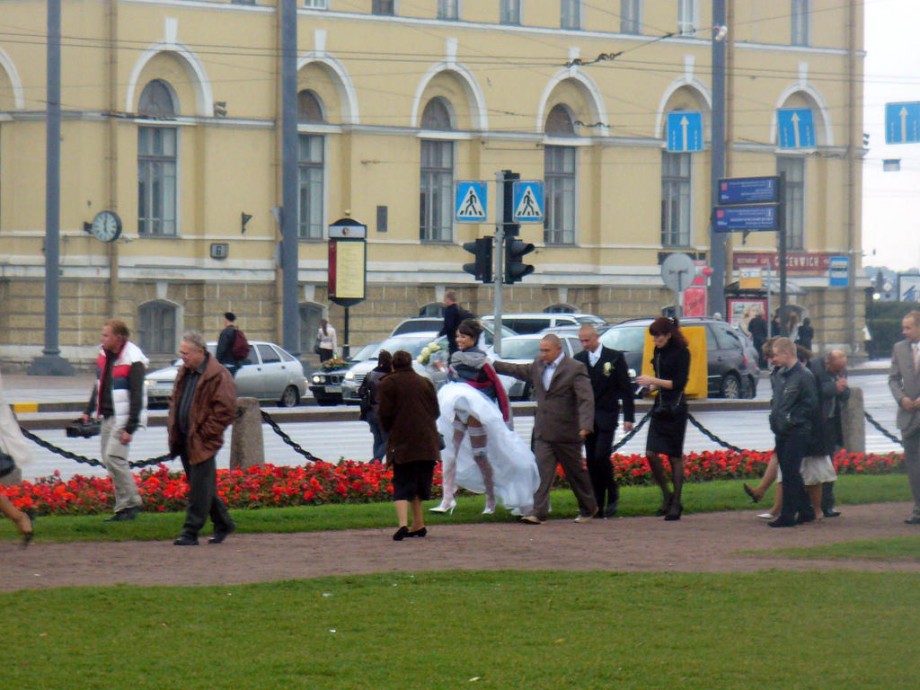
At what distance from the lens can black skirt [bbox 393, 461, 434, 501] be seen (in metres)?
14.1

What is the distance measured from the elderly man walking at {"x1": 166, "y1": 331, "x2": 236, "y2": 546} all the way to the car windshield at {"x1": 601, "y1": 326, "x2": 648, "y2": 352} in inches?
784

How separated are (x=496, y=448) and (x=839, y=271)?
127ft

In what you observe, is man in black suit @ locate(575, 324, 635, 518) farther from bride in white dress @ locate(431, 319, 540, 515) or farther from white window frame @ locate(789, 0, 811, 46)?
white window frame @ locate(789, 0, 811, 46)

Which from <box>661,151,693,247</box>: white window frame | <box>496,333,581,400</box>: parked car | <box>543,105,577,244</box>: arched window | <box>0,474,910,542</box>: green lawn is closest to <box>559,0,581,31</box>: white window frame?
<box>543,105,577,244</box>: arched window

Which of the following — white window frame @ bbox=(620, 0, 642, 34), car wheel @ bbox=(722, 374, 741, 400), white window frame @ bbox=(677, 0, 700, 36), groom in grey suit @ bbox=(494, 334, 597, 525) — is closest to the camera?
groom in grey suit @ bbox=(494, 334, 597, 525)

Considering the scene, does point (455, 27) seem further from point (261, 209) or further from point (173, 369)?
point (173, 369)

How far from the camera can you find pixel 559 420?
50.5ft

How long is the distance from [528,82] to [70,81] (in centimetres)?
1334

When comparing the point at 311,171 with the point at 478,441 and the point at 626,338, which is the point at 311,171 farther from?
the point at 478,441

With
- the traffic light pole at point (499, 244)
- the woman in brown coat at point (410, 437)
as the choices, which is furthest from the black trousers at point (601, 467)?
the traffic light pole at point (499, 244)

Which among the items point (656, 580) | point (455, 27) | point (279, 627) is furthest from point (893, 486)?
point (455, 27)

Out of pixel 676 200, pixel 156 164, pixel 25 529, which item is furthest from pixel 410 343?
pixel 676 200

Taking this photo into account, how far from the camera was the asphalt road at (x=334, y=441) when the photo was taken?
21125 mm

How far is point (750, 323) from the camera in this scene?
4647cm
